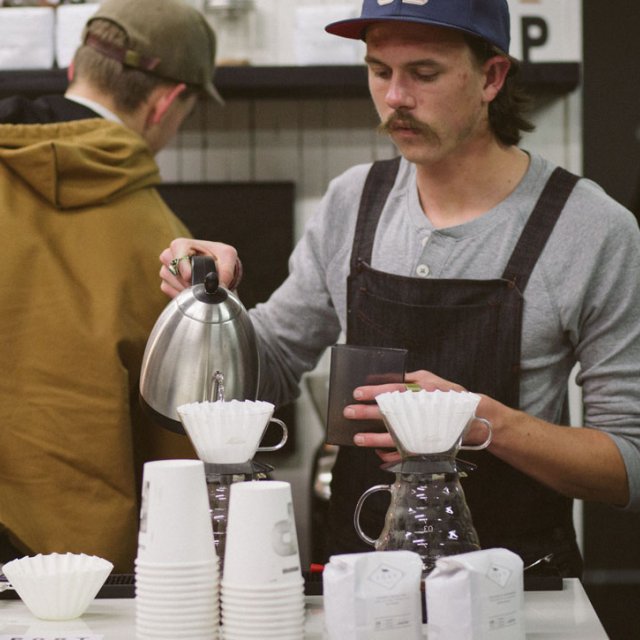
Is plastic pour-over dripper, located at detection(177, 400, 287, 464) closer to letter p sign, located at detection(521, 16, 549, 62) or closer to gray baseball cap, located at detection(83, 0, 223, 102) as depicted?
gray baseball cap, located at detection(83, 0, 223, 102)

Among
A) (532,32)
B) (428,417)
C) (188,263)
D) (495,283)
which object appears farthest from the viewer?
(532,32)

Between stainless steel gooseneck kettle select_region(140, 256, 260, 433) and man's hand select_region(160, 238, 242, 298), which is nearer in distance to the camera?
stainless steel gooseneck kettle select_region(140, 256, 260, 433)

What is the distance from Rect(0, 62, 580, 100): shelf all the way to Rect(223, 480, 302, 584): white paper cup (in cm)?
249

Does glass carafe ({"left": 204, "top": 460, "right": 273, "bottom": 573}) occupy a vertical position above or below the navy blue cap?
below

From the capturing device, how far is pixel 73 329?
6.99ft

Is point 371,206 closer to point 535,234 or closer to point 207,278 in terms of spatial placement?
point 535,234

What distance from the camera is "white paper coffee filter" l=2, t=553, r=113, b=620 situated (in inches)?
56.4

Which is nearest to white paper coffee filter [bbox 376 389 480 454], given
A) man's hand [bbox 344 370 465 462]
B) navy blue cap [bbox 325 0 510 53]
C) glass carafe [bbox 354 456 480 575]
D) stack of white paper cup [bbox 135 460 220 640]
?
glass carafe [bbox 354 456 480 575]

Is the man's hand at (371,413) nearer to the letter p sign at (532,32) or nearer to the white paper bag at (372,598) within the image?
the white paper bag at (372,598)

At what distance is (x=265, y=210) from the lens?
3824 millimetres

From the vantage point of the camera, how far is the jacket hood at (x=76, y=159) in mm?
2154

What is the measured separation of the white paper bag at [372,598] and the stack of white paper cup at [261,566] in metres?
0.05

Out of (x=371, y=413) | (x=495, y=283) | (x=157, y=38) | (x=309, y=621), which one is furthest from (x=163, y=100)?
(x=309, y=621)

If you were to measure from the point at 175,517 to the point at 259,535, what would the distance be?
0.10 metres
